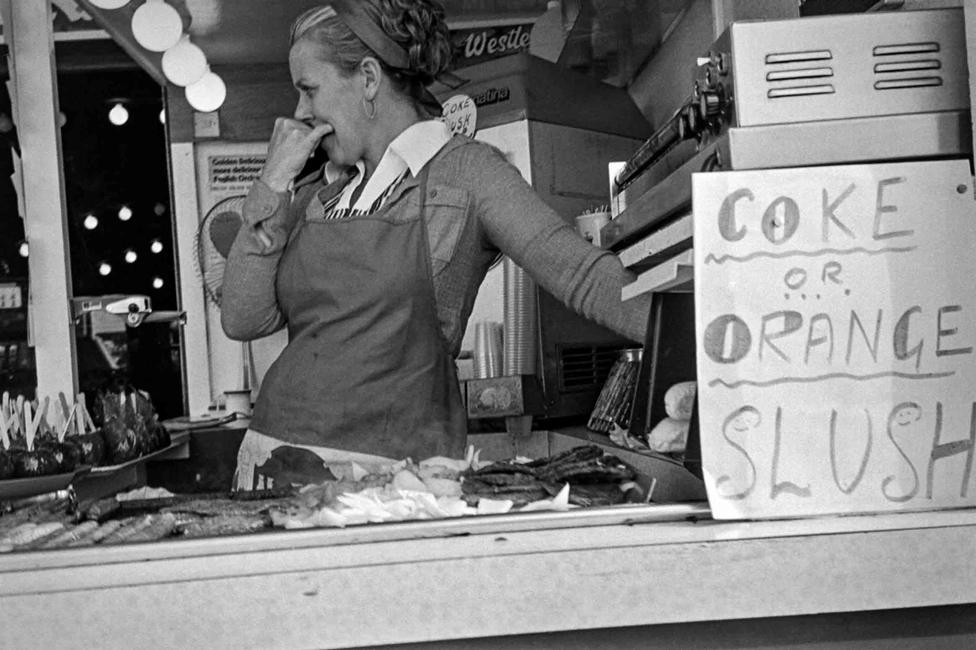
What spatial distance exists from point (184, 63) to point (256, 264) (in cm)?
281

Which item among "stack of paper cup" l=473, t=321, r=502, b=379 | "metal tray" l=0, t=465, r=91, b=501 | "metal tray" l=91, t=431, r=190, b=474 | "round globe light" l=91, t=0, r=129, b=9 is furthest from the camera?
"round globe light" l=91, t=0, r=129, b=9

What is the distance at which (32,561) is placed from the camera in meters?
1.07

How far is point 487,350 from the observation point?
10.5ft

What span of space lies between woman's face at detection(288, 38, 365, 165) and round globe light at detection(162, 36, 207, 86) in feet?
8.46

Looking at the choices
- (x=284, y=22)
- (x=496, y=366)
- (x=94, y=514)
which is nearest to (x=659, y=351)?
(x=94, y=514)

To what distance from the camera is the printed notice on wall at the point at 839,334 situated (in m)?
1.15

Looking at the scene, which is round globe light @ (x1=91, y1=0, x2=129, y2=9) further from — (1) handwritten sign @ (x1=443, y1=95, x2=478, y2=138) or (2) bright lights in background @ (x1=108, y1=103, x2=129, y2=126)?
(2) bright lights in background @ (x1=108, y1=103, x2=129, y2=126)

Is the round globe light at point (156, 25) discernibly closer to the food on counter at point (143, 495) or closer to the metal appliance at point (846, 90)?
the food on counter at point (143, 495)

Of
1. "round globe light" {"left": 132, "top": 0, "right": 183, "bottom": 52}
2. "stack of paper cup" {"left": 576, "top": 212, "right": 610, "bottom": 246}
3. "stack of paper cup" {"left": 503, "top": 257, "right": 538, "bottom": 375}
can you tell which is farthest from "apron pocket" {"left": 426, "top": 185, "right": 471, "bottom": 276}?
"round globe light" {"left": 132, "top": 0, "right": 183, "bottom": 52}

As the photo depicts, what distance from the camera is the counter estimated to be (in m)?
1.03

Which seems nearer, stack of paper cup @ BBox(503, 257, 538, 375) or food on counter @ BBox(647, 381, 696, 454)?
food on counter @ BBox(647, 381, 696, 454)

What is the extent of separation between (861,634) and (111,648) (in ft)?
2.39

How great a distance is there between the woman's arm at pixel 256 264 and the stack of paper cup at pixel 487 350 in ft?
3.50

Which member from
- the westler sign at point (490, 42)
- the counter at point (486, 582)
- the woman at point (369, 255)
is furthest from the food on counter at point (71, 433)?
the westler sign at point (490, 42)
